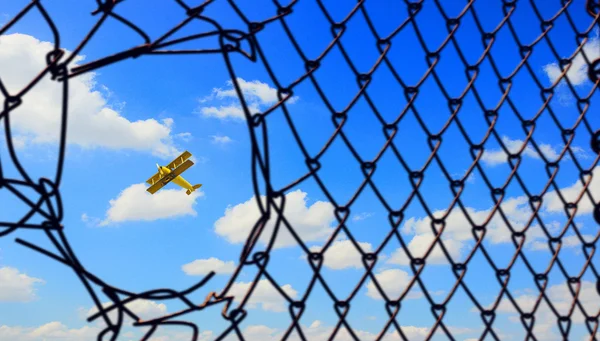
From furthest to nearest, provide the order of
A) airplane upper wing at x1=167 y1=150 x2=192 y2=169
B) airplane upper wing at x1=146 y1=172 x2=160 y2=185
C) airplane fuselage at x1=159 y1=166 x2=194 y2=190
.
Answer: airplane upper wing at x1=146 y1=172 x2=160 y2=185 < airplane fuselage at x1=159 y1=166 x2=194 y2=190 < airplane upper wing at x1=167 y1=150 x2=192 y2=169

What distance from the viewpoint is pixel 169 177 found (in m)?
27.4

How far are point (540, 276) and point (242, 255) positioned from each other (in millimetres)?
1520

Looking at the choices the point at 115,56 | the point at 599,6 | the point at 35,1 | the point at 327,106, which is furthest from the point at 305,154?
the point at 599,6

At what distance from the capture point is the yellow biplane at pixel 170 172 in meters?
26.9

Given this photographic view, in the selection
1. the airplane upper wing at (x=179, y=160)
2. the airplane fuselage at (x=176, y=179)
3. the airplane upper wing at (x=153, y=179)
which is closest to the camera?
the airplane upper wing at (x=179, y=160)

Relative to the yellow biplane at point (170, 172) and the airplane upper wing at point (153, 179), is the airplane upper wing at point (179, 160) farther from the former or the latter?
the airplane upper wing at point (153, 179)

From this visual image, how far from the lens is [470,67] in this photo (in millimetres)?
2850

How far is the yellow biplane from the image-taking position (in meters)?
26.9

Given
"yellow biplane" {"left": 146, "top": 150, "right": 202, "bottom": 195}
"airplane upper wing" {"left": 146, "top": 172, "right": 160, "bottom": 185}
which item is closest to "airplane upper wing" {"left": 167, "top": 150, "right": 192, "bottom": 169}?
"yellow biplane" {"left": 146, "top": 150, "right": 202, "bottom": 195}

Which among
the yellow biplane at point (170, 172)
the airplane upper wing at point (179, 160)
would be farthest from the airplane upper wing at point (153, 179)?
the airplane upper wing at point (179, 160)

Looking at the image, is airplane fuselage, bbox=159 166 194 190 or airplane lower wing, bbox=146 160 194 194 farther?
airplane fuselage, bbox=159 166 194 190

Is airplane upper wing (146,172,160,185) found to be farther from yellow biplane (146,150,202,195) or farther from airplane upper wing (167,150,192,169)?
airplane upper wing (167,150,192,169)

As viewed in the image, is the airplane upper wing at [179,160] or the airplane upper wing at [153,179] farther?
the airplane upper wing at [153,179]

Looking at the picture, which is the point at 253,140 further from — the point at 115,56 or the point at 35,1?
the point at 35,1
